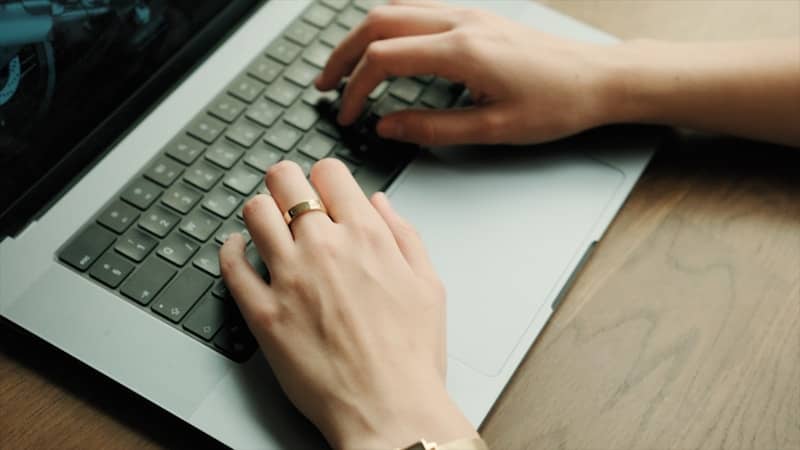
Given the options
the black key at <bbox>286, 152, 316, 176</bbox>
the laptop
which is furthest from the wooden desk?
the black key at <bbox>286, 152, 316, 176</bbox>

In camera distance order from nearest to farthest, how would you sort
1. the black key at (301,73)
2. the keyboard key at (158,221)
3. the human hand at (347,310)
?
1. the human hand at (347,310)
2. the keyboard key at (158,221)
3. the black key at (301,73)

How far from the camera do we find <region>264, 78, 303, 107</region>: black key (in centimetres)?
74

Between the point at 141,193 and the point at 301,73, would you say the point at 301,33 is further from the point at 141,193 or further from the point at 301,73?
the point at 141,193


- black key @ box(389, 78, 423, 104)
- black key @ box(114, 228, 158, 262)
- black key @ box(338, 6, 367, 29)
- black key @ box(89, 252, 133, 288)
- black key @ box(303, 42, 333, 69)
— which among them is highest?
black key @ box(338, 6, 367, 29)

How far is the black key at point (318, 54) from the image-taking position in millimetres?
771

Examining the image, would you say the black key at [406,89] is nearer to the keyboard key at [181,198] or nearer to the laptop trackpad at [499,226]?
the laptop trackpad at [499,226]

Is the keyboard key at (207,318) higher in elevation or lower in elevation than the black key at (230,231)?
lower

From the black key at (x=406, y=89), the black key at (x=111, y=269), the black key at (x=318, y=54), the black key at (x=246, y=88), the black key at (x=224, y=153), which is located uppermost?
the black key at (x=406, y=89)

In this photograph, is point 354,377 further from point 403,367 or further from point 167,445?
point 167,445

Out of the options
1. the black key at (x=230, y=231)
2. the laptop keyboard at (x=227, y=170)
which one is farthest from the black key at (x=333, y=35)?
the black key at (x=230, y=231)

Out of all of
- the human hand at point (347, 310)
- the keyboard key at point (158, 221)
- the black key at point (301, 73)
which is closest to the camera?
the human hand at point (347, 310)

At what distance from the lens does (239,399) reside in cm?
58

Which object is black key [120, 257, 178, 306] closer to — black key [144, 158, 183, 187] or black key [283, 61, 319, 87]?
black key [144, 158, 183, 187]

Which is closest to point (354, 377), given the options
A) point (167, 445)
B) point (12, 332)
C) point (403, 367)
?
point (403, 367)
